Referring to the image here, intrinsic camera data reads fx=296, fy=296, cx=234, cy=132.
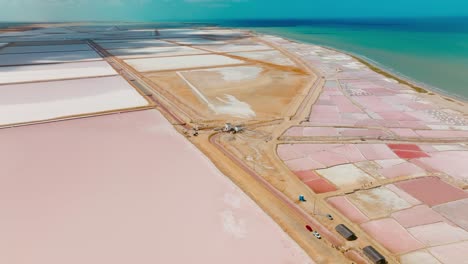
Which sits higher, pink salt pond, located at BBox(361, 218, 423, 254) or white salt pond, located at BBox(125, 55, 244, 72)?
white salt pond, located at BBox(125, 55, 244, 72)

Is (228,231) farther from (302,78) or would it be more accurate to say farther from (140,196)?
(302,78)

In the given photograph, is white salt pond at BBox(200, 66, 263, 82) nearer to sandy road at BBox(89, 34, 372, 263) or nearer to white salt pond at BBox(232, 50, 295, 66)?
white salt pond at BBox(232, 50, 295, 66)

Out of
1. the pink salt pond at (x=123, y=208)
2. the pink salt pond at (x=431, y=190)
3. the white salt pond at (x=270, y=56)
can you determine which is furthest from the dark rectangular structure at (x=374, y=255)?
the white salt pond at (x=270, y=56)

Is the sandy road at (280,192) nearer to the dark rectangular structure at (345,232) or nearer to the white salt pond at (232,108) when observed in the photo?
the dark rectangular structure at (345,232)

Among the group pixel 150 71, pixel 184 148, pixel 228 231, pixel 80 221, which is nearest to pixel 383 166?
pixel 228 231

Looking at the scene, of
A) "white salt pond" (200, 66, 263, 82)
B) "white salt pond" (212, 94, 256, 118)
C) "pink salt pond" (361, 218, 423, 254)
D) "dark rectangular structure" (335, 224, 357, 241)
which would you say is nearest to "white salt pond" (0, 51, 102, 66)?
"white salt pond" (200, 66, 263, 82)

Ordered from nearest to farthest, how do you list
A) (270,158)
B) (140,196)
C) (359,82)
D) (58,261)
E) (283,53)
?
(58,261), (140,196), (270,158), (359,82), (283,53)
